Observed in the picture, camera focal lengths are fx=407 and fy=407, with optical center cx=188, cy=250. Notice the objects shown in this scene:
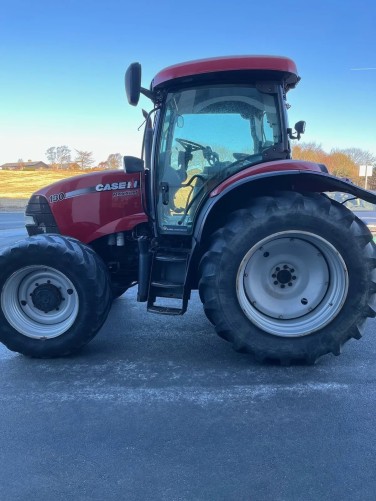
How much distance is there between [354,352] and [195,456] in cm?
190

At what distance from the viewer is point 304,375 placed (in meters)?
2.98

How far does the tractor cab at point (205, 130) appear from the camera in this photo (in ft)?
11.0

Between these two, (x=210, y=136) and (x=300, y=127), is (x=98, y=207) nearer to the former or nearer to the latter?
(x=210, y=136)

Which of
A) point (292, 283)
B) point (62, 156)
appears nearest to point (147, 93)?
point (292, 283)

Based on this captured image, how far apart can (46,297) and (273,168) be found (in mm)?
2111

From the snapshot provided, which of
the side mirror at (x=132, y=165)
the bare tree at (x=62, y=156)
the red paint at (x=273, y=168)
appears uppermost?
the bare tree at (x=62, y=156)

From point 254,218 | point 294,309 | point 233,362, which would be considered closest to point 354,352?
point 294,309

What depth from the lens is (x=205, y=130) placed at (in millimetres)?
3490

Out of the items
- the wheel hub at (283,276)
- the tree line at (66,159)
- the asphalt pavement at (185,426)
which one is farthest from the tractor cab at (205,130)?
the tree line at (66,159)

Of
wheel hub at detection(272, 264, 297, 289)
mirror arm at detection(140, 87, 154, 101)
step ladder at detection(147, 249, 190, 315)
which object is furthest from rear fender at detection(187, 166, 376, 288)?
mirror arm at detection(140, 87, 154, 101)

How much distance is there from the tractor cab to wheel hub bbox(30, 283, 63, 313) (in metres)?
1.12

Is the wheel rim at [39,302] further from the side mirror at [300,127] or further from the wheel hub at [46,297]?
the side mirror at [300,127]

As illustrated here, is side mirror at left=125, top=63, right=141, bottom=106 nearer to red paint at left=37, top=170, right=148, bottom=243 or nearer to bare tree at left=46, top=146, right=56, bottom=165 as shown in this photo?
red paint at left=37, top=170, right=148, bottom=243

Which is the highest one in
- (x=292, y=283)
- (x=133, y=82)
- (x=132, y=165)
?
(x=133, y=82)
